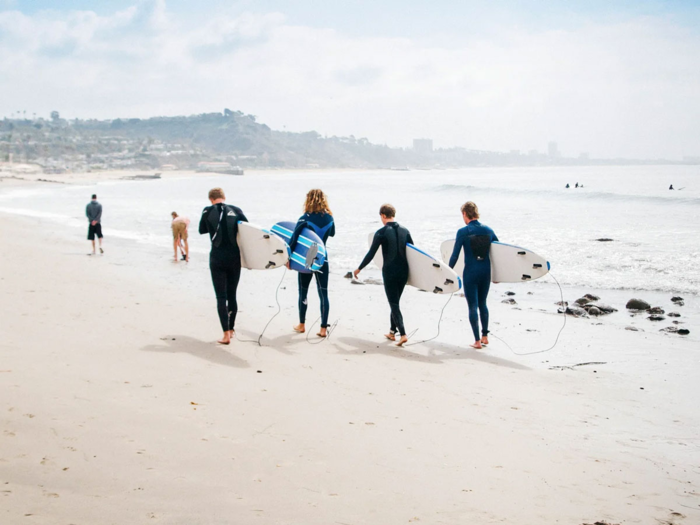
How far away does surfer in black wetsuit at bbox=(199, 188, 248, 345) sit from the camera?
632 cm

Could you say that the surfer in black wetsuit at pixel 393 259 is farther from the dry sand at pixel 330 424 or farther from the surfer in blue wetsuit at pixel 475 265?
the surfer in blue wetsuit at pixel 475 265

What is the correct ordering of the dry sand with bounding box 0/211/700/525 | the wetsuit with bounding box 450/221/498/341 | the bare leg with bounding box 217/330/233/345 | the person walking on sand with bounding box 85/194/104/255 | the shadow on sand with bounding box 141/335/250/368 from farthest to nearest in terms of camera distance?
the person walking on sand with bounding box 85/194/104/255, the wetsuit with bounding box 450/221/498/341, the bare leg with bounding box 217/330/233/345, the shadow on sand with bounding box 141/335/250/368, the dry sand with bounding box 0/211/700/525

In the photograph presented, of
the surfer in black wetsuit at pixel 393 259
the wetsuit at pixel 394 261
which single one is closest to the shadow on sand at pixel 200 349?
the surfer in black wetsuit at pixel 393 259

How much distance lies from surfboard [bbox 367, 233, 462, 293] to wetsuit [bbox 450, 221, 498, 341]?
21cm

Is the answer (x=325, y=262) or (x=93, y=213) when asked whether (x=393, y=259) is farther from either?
(x=93, y=213)

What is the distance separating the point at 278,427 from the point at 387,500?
3.81 feet

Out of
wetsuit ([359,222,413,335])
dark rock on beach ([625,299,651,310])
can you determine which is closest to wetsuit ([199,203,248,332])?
wetsuit ([359,222,413,335])

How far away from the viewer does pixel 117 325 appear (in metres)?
6.81

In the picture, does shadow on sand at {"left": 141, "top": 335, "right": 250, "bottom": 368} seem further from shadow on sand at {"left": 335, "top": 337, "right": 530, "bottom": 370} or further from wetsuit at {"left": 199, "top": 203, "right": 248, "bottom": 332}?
shadow on sand at {"left": 335, "top": 337, "right": 530, "bottom": 370}

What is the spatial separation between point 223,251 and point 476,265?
116 inches

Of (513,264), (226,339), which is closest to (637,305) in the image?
(513,264)

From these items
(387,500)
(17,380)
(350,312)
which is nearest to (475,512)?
(387,500)

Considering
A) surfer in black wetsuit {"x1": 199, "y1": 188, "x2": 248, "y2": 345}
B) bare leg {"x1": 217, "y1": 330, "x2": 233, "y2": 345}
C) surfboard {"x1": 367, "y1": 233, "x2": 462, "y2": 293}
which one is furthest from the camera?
surfboard {"x1": 367, "y1": 233, "x2": 462, "y2": 293}

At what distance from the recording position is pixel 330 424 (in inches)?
166
